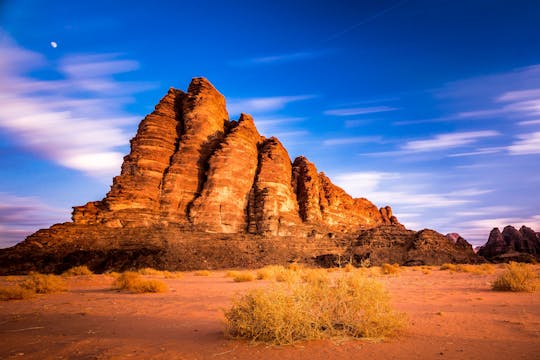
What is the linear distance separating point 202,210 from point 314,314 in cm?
5051

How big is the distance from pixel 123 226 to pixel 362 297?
4755 centimetres

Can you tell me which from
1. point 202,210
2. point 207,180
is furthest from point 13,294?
point 207,180

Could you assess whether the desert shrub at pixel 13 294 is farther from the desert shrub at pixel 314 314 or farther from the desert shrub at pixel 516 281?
the desert shrub at pixel 516 281

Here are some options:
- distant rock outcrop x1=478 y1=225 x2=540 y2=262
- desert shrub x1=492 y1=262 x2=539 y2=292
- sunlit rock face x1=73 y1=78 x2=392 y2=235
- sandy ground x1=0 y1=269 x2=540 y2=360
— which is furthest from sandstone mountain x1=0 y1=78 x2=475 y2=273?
desert shrub x1=492 y1=262 x2=539 y2=292

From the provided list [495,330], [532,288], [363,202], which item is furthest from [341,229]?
[495,330]

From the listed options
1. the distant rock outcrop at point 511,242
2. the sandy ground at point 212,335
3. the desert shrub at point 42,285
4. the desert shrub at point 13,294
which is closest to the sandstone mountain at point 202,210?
the desert shrub at point 42,285

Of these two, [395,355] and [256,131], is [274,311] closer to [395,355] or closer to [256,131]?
[395,355]

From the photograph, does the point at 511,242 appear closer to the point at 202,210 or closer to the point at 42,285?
the point at 202,210

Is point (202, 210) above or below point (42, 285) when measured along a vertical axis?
above

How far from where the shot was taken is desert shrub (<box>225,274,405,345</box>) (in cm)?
569

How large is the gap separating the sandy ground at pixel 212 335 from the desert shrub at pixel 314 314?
247 mm

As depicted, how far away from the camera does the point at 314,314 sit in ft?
19.6

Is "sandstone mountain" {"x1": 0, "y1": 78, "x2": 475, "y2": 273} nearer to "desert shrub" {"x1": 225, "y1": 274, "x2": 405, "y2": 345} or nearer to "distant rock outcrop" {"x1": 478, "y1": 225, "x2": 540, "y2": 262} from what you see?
"distant rock outcrop" {"x1": 478, "y1": 225, "x2": 540, "y2": 262}

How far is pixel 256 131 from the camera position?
237 feet
